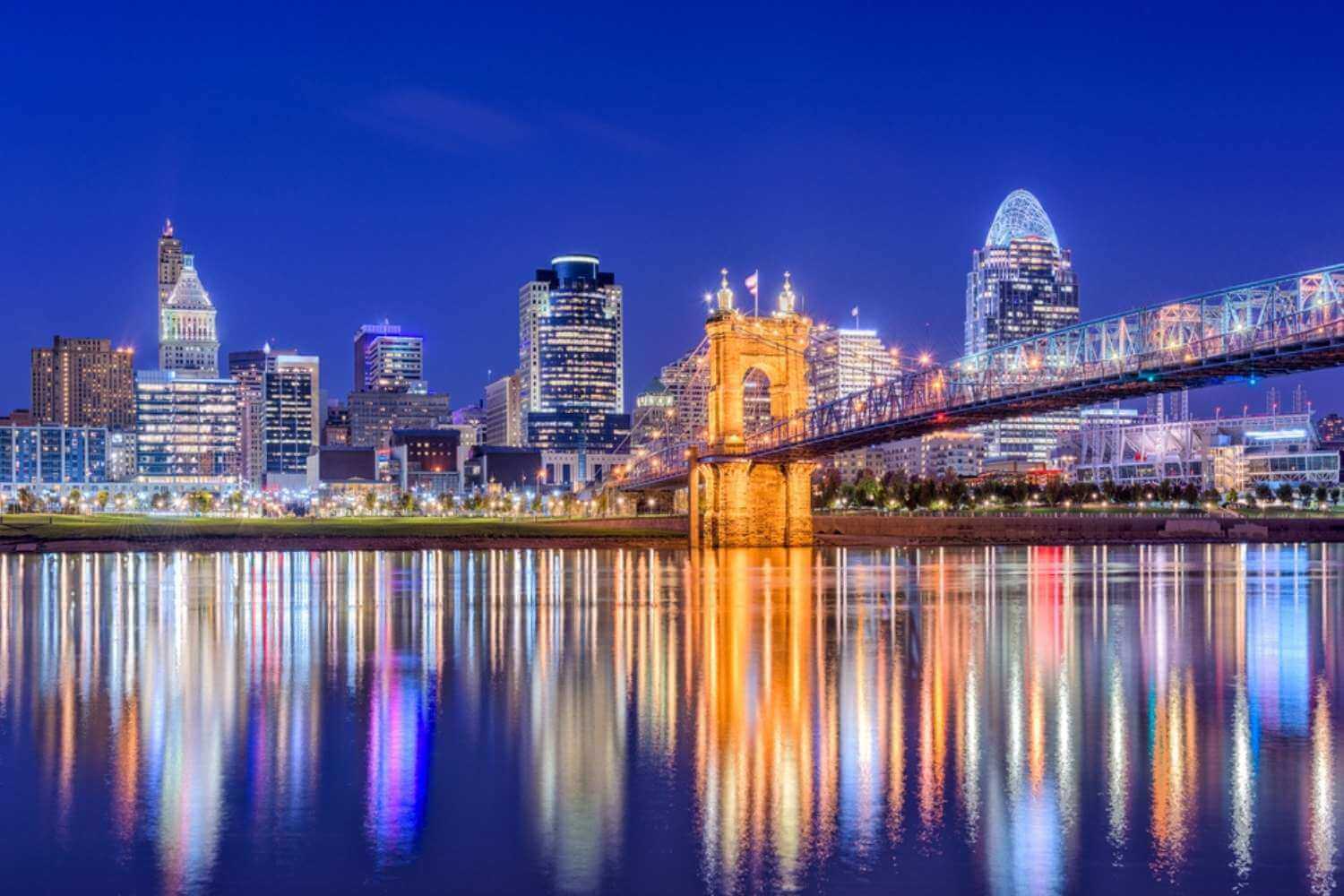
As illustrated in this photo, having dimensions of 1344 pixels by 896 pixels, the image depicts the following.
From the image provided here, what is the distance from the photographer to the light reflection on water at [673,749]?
11.4 m

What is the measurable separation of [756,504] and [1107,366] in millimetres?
33028

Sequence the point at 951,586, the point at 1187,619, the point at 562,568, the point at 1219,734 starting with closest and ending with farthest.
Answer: the point at 1219,734 < the point at 1187,619 < the point at 951,586 < the point at 562,568

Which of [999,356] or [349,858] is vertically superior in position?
[999,356]

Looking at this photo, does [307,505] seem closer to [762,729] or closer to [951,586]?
[951,586]

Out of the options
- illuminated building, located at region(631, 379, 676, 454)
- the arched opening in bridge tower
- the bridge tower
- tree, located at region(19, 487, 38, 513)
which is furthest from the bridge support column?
tree, located at region(19, 487, 38, 513)

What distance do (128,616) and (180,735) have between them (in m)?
18.0

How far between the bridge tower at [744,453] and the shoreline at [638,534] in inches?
139

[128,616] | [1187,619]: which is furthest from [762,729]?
[128,616]

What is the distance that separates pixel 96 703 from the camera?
19.6m

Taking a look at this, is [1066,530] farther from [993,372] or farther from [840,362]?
[993,372]

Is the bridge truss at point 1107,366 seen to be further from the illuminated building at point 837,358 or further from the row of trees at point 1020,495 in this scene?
the row of trees at point 1020,495

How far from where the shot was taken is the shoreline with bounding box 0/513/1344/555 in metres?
79.8

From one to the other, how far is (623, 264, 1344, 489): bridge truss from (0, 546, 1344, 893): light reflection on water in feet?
41.1

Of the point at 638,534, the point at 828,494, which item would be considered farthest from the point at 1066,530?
the point at 828,494
